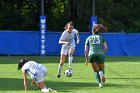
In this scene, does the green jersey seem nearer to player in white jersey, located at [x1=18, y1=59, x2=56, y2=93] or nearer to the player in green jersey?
the player in green jersey

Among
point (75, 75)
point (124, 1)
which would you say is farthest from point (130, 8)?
point (75, 75)

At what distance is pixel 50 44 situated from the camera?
3834 centimetres

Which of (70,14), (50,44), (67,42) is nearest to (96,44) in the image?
(67,42)

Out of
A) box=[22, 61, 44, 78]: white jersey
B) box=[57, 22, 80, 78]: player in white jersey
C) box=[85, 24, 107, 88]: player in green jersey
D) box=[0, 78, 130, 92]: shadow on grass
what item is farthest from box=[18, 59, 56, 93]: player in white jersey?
box=[57, 22, 80, 78]: player in white jersey

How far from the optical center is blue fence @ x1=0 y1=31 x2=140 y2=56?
37719 millimetres

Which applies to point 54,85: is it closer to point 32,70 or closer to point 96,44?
point 96,44

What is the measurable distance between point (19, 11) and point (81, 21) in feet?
18.5

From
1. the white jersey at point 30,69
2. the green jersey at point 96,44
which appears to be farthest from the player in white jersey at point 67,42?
the white jersey at point 30,69

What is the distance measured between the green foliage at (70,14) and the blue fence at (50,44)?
7.98 m

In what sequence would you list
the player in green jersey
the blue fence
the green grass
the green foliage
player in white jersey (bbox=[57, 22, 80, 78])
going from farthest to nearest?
the green foliage → the blue fence → player in white jersey (bbox=[57, 22, 80, 78]) → the player in green jersey → the green grass

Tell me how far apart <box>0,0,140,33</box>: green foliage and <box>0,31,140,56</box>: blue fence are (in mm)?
7975

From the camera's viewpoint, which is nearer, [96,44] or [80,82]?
[96,44]

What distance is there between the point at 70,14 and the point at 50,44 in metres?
11.9

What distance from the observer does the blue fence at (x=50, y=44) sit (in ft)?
124
